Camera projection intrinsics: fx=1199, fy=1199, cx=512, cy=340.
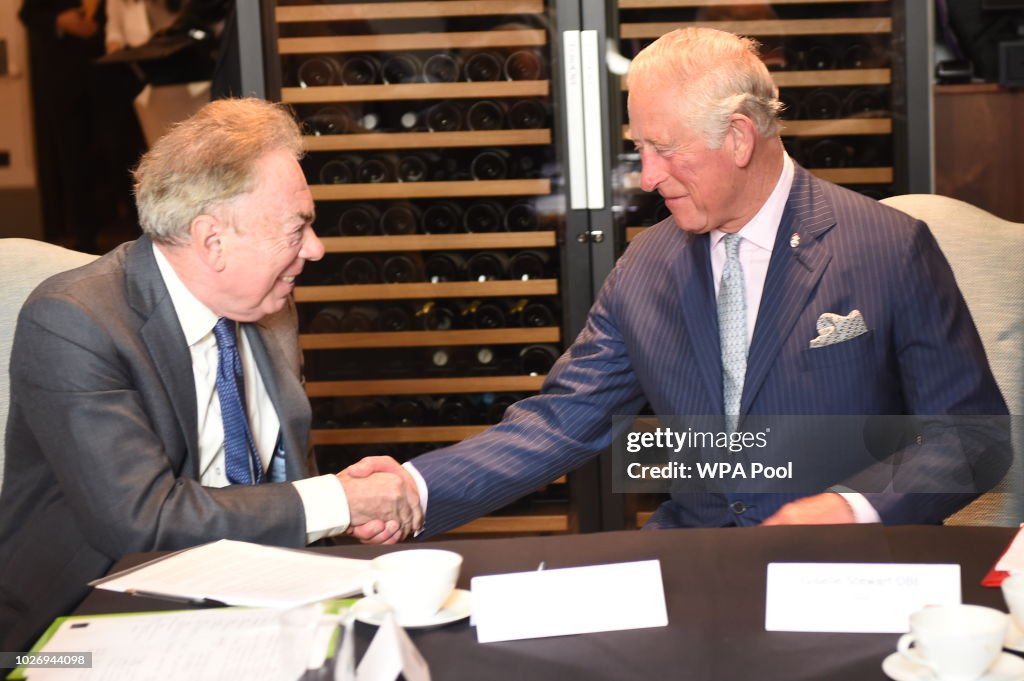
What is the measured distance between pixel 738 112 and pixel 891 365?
19.0 inches

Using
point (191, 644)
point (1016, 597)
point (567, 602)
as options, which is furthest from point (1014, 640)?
point (191, 644)

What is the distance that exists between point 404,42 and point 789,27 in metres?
1.17

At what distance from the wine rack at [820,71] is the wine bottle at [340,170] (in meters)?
0.86

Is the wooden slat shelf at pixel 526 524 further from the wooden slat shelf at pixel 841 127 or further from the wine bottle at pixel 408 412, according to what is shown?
the wooden slat shelf at pixel 841 127

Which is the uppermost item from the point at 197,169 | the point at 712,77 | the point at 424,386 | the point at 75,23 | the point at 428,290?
the point at 75,23

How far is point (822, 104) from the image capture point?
366 cm

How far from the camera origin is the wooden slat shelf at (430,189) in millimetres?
3648

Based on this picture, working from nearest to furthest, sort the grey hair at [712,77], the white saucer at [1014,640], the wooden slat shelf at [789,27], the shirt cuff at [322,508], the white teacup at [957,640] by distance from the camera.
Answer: the white teacup at [957,640], the white saucer at [1014,640], the shirt cuff at [322,508], the grey hair at [712,77], the wooden slat shelf at [789,27]

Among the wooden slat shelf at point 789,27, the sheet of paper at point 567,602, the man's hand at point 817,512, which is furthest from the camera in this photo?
the wooden slat shelf at point 789,27

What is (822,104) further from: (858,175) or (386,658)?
(386,658)

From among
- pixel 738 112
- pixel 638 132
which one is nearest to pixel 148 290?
pixel 638 132

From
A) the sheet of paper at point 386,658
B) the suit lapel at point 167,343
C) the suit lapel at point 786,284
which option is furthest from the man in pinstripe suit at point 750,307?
the sheet of paper at point 386,658

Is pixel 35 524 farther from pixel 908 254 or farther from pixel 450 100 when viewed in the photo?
pixel 450 100

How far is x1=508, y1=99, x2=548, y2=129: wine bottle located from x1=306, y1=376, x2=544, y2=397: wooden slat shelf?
783 millimetres
